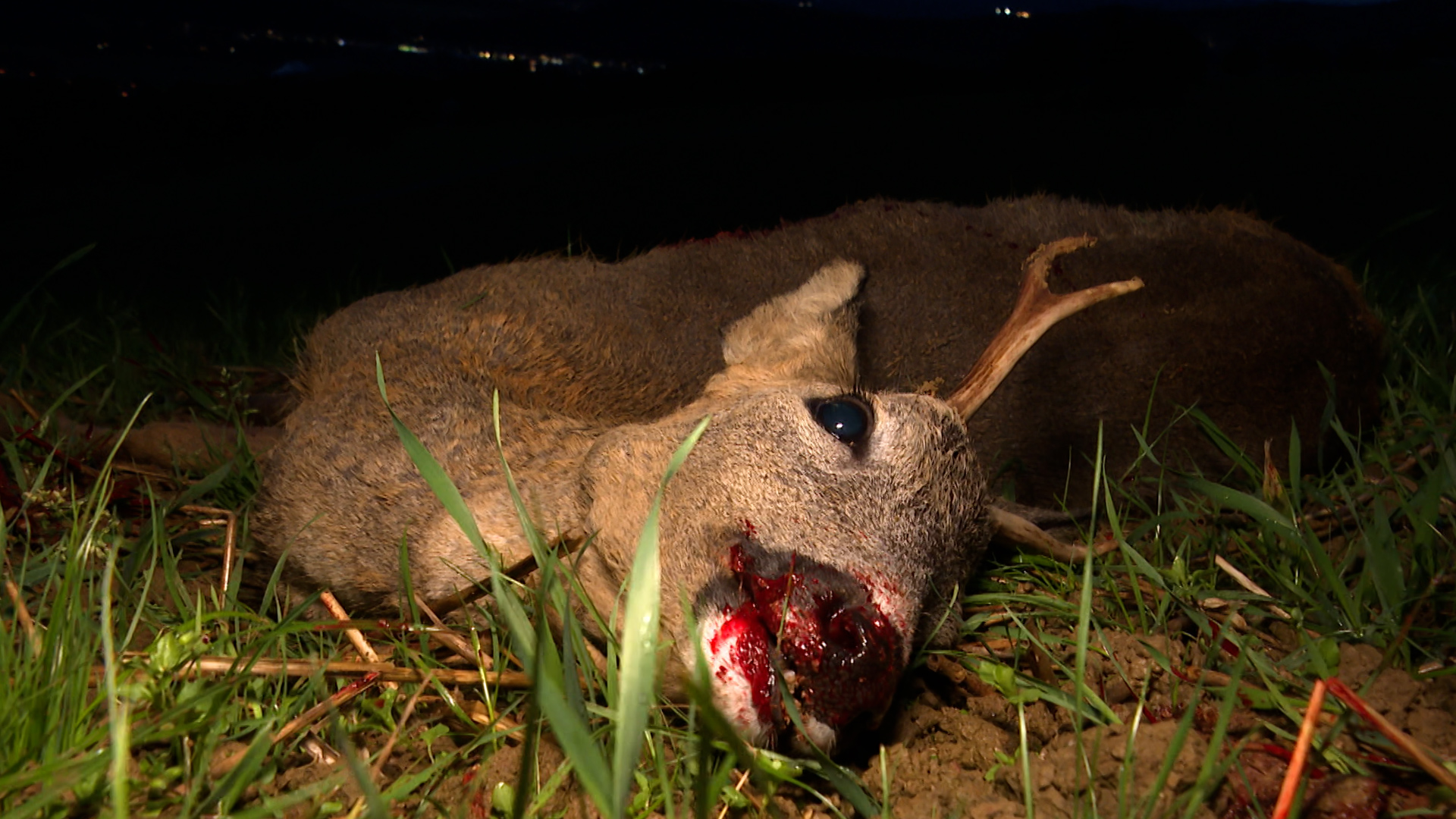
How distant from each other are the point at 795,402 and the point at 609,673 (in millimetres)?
730

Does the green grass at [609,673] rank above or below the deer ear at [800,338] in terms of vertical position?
below

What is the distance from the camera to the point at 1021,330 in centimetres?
237

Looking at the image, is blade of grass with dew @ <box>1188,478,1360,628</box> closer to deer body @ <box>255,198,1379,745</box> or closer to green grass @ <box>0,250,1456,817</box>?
green grass @ <box>0,250,1456,817</box>

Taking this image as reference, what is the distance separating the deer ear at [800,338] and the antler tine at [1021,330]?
318 mm

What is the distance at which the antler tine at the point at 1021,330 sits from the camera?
2.34 meters

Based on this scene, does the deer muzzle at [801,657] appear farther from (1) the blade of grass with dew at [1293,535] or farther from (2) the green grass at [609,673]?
(1) the blade of grass with dew at [1293,535]

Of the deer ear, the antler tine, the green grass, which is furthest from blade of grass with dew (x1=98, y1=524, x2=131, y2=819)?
the antler tine

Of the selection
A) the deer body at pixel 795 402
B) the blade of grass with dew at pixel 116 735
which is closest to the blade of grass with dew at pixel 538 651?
the deer body at pixel 795 402

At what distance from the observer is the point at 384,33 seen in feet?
14.5

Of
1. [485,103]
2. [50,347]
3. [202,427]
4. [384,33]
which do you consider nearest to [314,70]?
[384,33]

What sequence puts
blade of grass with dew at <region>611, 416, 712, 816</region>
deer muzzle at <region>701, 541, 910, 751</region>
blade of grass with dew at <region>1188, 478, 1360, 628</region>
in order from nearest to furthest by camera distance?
1. blade of grass with dew at <region>611, 416, 712, 816</region>
2. deer muzzle at <region>701, 541, 910, 751</region>
3. blade of grass with dew at <region>1188, 478, 1360, 628</region>

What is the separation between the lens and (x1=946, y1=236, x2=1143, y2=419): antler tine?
2.34 meters

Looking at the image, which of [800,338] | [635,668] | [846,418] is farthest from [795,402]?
[635,668]

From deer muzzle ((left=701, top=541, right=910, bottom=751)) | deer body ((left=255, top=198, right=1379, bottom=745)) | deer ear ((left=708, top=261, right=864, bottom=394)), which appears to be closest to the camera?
deer muzzle ((left=701, top=541, right=910, bottom=751))
